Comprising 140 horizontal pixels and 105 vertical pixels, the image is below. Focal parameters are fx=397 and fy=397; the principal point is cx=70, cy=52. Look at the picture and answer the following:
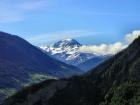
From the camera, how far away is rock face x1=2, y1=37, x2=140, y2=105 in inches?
3521

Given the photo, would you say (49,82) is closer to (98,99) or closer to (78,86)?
(78,86)

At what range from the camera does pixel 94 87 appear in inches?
3979

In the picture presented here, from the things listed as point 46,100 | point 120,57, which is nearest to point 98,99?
point 46,100

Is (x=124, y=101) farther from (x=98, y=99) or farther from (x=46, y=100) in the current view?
(x=46, y=100)

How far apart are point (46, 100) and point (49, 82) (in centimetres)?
734

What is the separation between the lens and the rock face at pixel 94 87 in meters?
89.4

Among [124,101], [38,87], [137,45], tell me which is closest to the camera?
[124,101]

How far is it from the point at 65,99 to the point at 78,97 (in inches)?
125

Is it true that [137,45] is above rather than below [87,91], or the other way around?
above

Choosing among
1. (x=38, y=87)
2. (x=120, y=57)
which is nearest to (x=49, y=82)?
(x=38, y=87)

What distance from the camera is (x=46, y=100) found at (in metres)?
95.0

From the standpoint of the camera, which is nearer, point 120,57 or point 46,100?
point 46,100

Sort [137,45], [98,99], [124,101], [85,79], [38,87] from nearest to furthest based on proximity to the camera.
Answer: [124,101] → [98,99] → [38,87] → [85,79] → [137,45]

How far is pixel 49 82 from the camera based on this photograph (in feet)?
332
